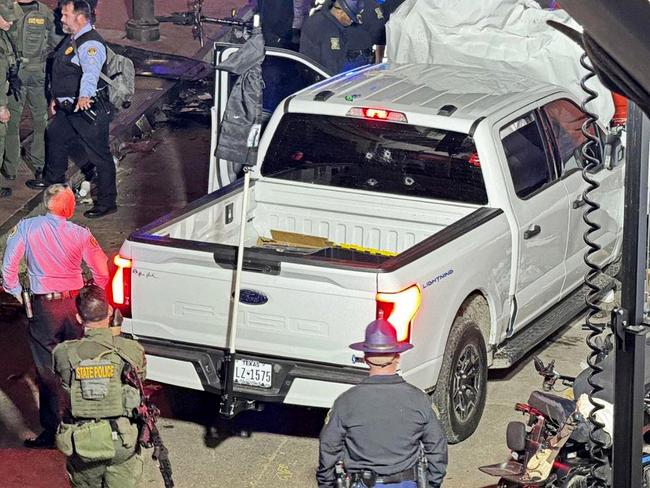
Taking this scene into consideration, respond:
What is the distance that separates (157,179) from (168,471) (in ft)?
24.4

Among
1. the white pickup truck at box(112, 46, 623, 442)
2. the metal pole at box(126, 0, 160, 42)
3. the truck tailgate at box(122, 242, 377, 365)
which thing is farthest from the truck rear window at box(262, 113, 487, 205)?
the metal pole at box(126, 0, 160, 42)

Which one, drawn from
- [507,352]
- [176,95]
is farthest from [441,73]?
[176,95]

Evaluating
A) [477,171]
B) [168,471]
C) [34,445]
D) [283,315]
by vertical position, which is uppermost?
[477,171]

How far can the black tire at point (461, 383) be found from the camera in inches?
297

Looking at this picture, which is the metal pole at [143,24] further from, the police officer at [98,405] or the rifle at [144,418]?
the rifle at [144,418]

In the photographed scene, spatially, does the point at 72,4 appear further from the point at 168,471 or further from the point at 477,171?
the point at 168,471

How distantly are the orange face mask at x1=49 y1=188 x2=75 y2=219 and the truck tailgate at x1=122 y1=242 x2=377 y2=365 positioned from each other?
45 cm

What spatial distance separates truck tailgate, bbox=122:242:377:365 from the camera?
6.88 m

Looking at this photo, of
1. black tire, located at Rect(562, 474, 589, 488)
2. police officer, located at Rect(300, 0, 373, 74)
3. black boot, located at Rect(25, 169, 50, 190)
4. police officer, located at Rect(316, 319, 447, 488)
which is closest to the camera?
police officer, located at Rect(316, 319, 447, 488)

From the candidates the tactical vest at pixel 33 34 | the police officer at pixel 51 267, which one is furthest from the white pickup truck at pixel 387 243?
the tactical vest at pixel 33 34

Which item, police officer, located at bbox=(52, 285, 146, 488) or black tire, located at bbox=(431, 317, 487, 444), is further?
black tire, located at bbox=(431, 317, 487, 444)

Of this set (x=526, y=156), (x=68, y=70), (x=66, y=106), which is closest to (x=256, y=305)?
(x=526, y=156)

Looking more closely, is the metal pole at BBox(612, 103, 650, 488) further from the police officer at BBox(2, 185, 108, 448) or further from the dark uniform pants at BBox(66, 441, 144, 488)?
the police officer at BBox(2, 185, 108, 448)

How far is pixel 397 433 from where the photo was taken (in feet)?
18.1
